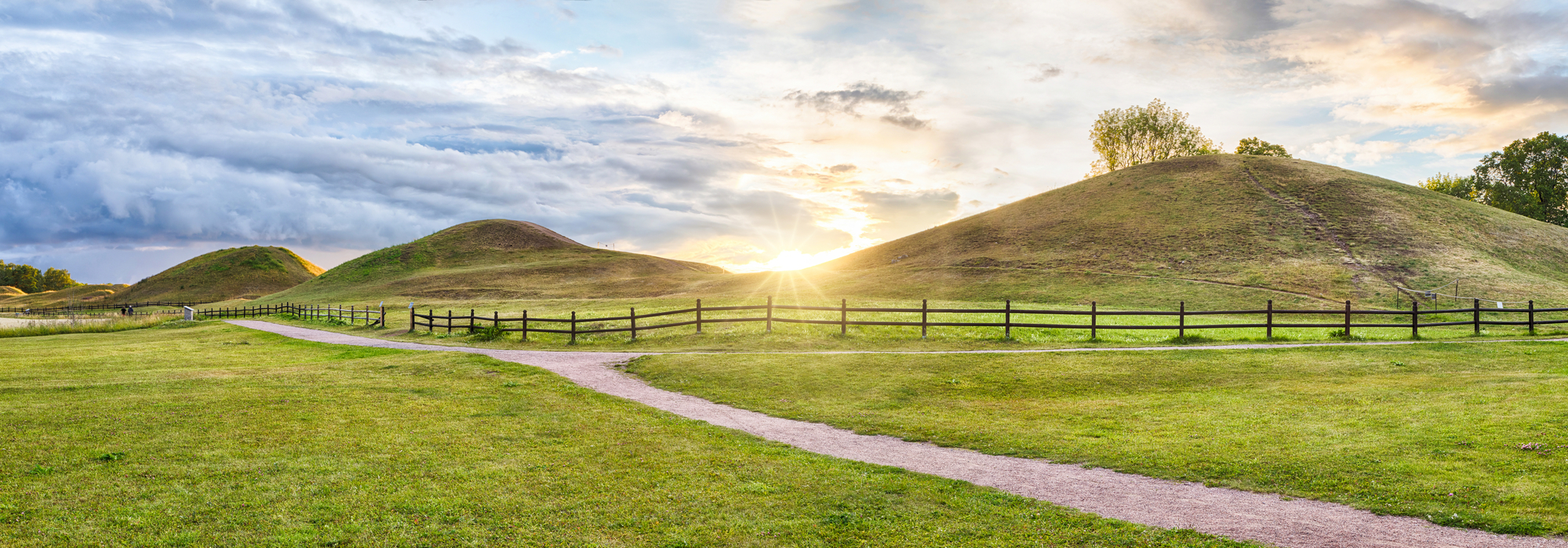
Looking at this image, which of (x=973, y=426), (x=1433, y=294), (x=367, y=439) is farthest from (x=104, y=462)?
(x=1433, y=294)

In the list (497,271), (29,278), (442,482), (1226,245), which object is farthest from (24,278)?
(1226,245)

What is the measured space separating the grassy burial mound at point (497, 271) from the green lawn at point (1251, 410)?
60935 mm

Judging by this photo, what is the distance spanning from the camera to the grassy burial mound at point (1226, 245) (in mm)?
51594

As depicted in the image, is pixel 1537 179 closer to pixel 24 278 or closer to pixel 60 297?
pixel 60 297

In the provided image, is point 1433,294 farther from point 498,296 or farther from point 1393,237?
point 498,296

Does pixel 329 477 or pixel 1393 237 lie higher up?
pixel 1393 237

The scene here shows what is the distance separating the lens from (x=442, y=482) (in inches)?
337

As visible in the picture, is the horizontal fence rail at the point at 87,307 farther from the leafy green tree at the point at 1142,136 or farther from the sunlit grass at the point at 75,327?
the leafy green tree at the point at 1142,136

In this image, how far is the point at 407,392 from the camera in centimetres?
1574

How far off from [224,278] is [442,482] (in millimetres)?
167791

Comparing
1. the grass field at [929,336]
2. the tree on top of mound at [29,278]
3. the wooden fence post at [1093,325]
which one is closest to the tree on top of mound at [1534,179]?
the grass field at [929,336]

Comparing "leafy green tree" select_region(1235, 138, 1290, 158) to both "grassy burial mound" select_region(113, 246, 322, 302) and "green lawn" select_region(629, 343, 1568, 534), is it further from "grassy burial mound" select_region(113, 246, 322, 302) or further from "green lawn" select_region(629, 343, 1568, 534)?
"grassy burial mound" select_region(113, 246, 322, 302)

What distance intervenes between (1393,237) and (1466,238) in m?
Result: 6.24

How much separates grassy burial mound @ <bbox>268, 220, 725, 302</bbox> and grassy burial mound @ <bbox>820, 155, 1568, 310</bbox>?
102ft
